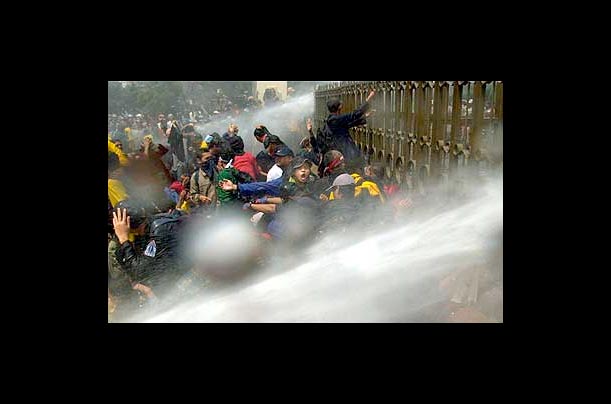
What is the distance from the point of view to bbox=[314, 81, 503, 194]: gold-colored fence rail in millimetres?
5449

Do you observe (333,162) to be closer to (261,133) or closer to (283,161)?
(283,161)

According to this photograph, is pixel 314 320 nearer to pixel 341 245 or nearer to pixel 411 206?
pixel 341 245

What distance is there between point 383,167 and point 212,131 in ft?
4.36

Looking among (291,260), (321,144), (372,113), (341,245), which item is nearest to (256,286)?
(291,260)

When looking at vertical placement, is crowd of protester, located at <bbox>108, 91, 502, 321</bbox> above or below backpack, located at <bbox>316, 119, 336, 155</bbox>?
below

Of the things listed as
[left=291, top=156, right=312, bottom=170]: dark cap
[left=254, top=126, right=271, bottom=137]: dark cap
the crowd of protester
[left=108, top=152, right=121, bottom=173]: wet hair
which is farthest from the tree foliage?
[left=291, top=156, right=312, bottom=170]: dark cap

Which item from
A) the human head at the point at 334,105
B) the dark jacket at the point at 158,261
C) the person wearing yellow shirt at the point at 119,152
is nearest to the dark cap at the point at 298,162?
the human head at the point at 334,105

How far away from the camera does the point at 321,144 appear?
5859mm

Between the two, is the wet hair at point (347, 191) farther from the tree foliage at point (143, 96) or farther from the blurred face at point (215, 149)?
the tree foliage at point (143, 96)

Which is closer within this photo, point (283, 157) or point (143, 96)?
point (143, 96)

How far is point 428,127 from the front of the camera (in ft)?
18.8

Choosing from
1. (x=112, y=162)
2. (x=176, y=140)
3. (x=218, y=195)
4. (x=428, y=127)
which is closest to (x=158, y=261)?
(x=218, y=195)

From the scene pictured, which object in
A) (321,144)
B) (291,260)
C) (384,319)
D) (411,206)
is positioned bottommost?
(384,319)

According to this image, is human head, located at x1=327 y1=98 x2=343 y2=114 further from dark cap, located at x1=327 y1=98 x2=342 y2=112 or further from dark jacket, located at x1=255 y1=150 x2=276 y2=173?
dark jacket, located at x1=255 y1=150 x2=276 y2=173
